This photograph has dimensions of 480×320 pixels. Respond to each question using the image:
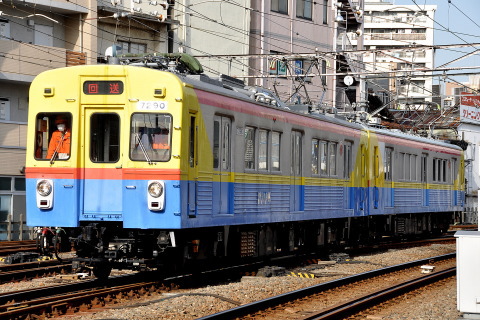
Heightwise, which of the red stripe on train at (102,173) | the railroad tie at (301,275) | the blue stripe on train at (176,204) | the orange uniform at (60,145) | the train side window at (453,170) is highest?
the train side window at (453,170)

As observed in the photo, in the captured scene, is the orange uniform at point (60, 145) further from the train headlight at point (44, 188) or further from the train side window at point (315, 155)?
the train side window at point (315, 155)

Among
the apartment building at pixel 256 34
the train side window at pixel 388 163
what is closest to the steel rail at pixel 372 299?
the train side window at pixel 388 163

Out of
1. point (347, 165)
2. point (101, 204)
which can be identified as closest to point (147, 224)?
point (101, 204)

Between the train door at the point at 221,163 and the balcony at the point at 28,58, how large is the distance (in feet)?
47.9

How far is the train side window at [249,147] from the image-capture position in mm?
15606

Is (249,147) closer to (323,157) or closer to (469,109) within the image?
(323,157)

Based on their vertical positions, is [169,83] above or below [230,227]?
above

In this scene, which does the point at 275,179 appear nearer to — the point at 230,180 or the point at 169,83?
the point at 230,180

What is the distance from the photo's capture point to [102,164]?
13383 millimetres

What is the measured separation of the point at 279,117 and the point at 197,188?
13.1 feet

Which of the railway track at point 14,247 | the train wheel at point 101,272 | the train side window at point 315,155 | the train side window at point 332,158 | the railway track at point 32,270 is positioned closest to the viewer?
the train wheel at point 101,272

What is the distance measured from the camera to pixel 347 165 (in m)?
21.5

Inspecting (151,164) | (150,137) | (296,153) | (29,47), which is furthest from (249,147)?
(29,47)

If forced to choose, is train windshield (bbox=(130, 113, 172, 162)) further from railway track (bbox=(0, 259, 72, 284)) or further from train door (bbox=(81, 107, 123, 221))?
railway track (bbox=(0, 259, 72, 284))
